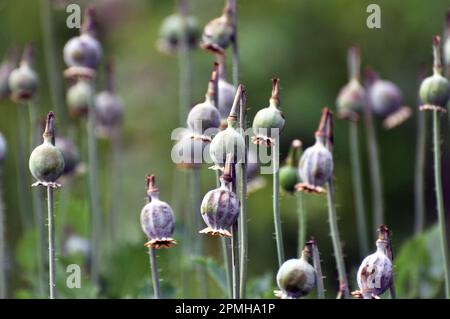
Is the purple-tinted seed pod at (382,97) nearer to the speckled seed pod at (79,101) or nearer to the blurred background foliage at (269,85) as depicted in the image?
the speckled seed pod at (79,101)

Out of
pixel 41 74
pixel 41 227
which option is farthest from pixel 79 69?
pixel 41 74

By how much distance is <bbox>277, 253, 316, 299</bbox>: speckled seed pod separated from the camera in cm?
130

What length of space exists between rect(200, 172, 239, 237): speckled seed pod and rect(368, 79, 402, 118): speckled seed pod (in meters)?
0.90

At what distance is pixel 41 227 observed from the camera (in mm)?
1889

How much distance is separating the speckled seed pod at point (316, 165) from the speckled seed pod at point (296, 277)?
0.15 m

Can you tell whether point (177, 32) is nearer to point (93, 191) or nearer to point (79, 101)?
point (79, 101)

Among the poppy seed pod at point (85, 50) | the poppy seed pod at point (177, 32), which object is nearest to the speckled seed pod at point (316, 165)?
the poppy seed pod at point (85, 50)

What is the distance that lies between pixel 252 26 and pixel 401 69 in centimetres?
56

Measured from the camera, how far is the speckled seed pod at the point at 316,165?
141cm

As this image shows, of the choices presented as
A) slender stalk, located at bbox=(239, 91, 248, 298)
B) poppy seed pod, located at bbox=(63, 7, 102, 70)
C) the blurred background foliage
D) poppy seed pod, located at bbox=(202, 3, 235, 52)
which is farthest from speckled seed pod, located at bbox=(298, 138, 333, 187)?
the blurred background foliage

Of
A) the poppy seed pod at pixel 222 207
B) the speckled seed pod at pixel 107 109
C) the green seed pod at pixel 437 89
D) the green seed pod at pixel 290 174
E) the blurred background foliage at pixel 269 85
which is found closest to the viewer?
the poppy seed pod at pixel 222 207

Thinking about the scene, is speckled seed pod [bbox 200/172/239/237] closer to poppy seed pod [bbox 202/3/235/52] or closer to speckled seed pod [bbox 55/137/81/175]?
poppy seed pod [bbox 202/3/235/52]

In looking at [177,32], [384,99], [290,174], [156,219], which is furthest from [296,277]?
[177,32]
